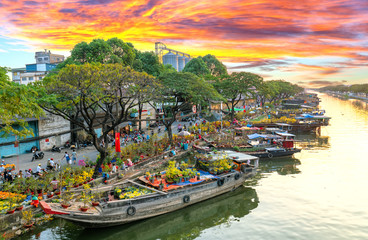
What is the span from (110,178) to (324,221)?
16767 mm

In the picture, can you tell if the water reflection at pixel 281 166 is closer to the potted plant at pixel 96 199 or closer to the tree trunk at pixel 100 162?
the tree trunk at pixel 100 162

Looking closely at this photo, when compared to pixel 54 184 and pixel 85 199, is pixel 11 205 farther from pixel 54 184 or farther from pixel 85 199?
pixel 85 199

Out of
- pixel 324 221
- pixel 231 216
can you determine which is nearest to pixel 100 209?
pixel 231 216

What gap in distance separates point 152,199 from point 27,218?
761 cm

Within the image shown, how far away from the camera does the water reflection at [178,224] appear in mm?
17031

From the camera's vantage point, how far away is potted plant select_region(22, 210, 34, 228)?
16.0m

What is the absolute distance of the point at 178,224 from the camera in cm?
1909

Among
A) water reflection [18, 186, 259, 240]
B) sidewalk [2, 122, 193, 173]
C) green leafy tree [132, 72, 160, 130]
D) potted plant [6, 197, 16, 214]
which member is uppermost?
green leafy tree [132, 72, 160, 130]

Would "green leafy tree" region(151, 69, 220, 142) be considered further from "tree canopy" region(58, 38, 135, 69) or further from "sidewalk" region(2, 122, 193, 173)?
"tree canopy" region(58, 38, 135, 69)

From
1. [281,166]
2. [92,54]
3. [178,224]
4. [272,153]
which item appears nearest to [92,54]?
[92,54]

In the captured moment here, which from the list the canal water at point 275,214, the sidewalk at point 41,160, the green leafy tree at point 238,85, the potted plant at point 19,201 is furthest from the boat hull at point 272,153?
the potted plant at point 19,201

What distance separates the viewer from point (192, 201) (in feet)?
68.2

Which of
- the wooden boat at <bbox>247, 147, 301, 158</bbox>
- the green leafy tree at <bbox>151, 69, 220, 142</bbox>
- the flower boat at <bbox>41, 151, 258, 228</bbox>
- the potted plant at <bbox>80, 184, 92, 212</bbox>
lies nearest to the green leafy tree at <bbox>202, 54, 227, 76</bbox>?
the green leafy tree at <bbox>151, 69, 220, 142</bbox>

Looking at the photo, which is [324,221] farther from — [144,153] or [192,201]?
[144,153]
